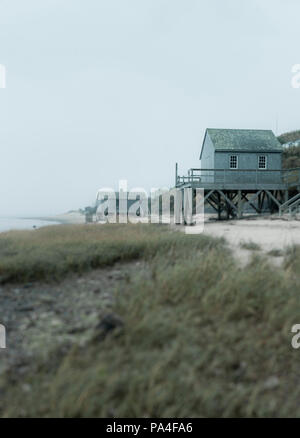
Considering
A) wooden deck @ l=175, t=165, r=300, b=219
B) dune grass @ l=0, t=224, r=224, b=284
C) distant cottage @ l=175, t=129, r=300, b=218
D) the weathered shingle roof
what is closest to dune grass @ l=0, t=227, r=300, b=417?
dune grass @ l=0, t=224, r=224, b=284

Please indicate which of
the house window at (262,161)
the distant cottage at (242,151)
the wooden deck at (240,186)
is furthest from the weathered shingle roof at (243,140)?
the wooden deck at (240,186)

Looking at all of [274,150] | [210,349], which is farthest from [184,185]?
[210,349]

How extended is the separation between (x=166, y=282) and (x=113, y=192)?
1379 inches

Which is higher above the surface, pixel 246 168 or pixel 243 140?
pixel 243 140

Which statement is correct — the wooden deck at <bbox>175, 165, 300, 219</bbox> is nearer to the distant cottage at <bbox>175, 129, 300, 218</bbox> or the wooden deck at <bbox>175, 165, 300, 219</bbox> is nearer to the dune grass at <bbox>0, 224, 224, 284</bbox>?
the distant cottage at <bbox>175, 129, 300, 218</bbox>

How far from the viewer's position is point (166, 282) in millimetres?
5766

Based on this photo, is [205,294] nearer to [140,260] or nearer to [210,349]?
[210,349]

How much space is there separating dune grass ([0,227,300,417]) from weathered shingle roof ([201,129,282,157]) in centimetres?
2417

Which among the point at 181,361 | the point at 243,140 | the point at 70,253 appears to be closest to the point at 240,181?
the point at 243,140

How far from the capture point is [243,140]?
1148 inches

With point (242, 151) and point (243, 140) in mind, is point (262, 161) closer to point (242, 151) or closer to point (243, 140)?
point (242, 151)

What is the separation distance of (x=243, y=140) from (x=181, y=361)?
2787 centimetres

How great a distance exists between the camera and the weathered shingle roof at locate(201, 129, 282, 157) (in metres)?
28.5

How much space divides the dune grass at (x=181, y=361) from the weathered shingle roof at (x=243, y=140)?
952 inches
